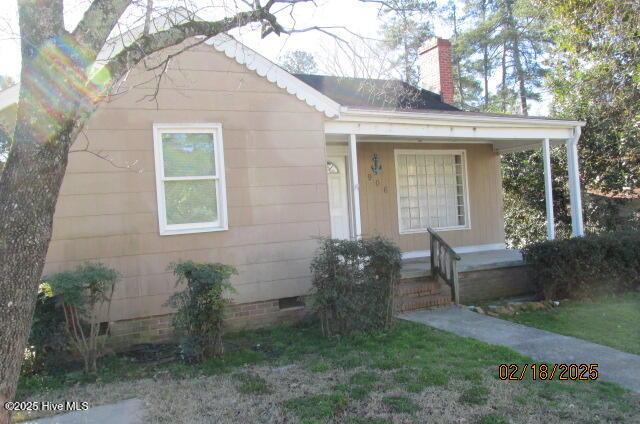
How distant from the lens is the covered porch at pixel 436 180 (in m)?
8.60

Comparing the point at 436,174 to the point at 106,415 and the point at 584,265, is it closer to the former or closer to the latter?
the point at 584,265

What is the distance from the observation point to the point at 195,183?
22.8ft

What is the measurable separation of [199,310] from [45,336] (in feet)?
5.27

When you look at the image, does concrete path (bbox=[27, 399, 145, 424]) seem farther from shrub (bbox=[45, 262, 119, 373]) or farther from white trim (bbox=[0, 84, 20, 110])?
white trim (bbox=[0, 84, 20, 110])

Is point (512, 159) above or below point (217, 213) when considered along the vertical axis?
above

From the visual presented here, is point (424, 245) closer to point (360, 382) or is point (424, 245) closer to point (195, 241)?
point (195, 241)

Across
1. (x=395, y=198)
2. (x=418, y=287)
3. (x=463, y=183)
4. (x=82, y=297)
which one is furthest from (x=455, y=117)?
(x=82, y=297)

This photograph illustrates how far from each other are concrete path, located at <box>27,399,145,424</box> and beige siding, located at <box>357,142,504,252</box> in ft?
21.4

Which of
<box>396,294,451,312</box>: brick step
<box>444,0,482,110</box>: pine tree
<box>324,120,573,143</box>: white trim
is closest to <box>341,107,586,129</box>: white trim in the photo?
<box>324,120,573,143</box>: white trim

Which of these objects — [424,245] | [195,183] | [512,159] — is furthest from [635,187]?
[195,183]

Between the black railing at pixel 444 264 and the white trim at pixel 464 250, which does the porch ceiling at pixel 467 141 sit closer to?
the white trim at pixel 464 250

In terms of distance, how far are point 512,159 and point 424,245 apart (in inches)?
253
